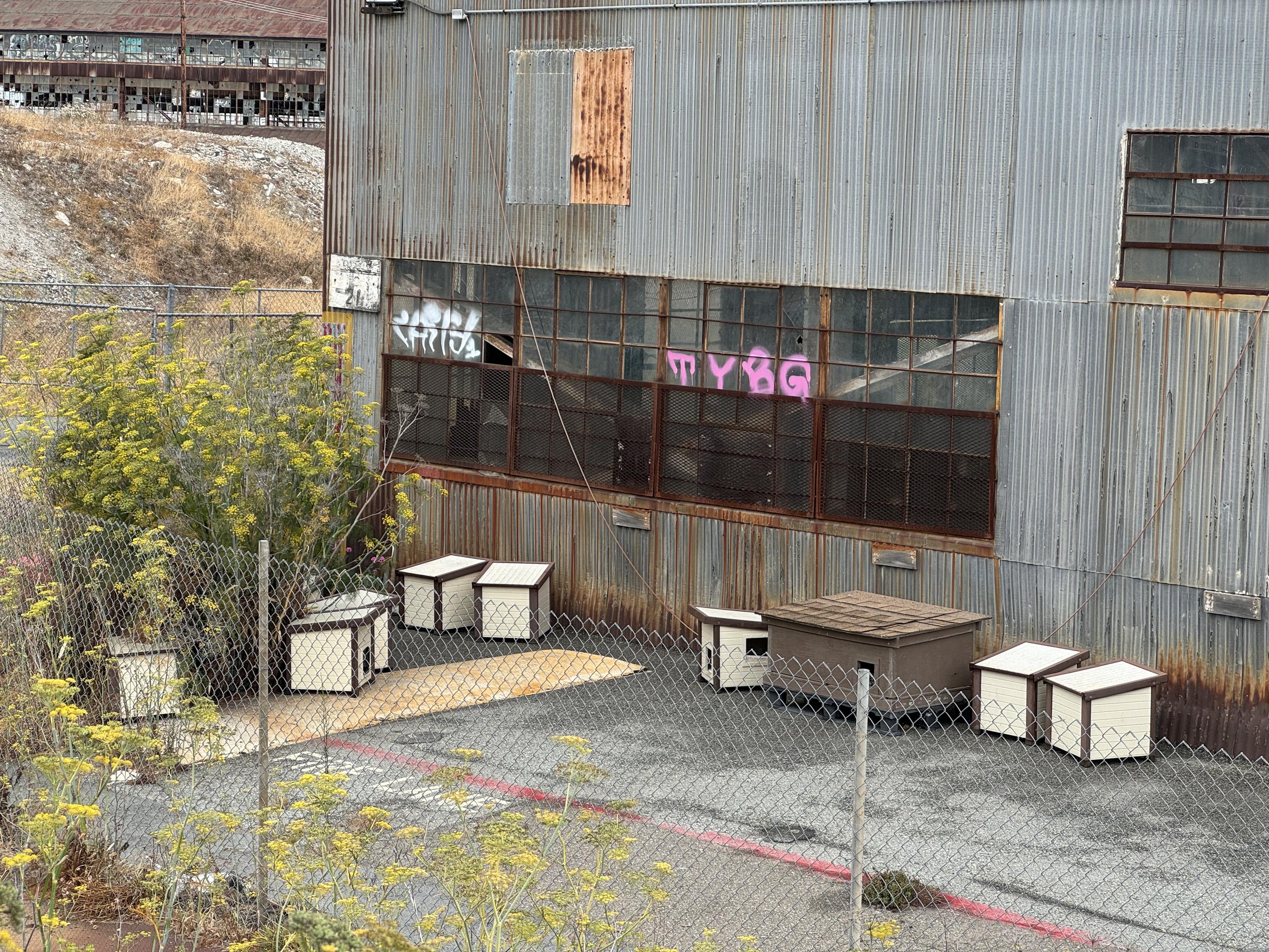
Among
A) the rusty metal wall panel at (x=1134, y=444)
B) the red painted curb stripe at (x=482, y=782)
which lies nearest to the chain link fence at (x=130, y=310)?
the red painted curb stripe at (x=482, y=782)

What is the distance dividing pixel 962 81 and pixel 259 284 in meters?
33.2

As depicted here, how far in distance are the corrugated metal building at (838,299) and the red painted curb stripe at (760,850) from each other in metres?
4.12

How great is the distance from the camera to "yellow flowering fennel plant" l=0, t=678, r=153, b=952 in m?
6.68

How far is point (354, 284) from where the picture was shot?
17.6m

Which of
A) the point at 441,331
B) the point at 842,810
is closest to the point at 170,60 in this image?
the point at 441,331

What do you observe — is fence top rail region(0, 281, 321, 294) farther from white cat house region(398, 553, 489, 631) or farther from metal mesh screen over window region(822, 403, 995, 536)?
metal mesh screen over window region(822, 403, 995, 536)

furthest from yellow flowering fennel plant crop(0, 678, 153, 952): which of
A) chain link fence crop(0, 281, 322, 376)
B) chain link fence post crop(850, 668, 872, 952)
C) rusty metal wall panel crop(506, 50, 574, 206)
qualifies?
chain link fence crop(0, 281, 322, 376)

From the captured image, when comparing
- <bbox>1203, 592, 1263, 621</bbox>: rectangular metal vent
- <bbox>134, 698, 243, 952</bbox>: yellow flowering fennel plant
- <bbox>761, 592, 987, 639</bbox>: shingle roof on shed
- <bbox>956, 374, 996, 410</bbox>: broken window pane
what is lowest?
<bbox>134, 698, 243, 952</bbox>: yellow flowering fennel plant

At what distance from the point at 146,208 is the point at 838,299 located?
36.1 meters

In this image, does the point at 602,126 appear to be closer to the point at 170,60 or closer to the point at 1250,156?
the point at 1250,156

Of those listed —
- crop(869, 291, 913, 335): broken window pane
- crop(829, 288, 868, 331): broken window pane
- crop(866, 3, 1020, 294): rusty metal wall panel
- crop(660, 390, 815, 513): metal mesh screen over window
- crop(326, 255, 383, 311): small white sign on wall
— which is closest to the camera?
crop(866, 3, 1020, 294): rusty metal wall panel

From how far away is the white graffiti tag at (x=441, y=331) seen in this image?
16781 mm

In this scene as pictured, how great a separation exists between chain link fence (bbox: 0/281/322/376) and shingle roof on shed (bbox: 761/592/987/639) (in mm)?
10896

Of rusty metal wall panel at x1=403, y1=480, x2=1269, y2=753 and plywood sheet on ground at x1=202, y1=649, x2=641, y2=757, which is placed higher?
rusty metal wall panel at x1=403, y1=480, x2=1269, y2=753
